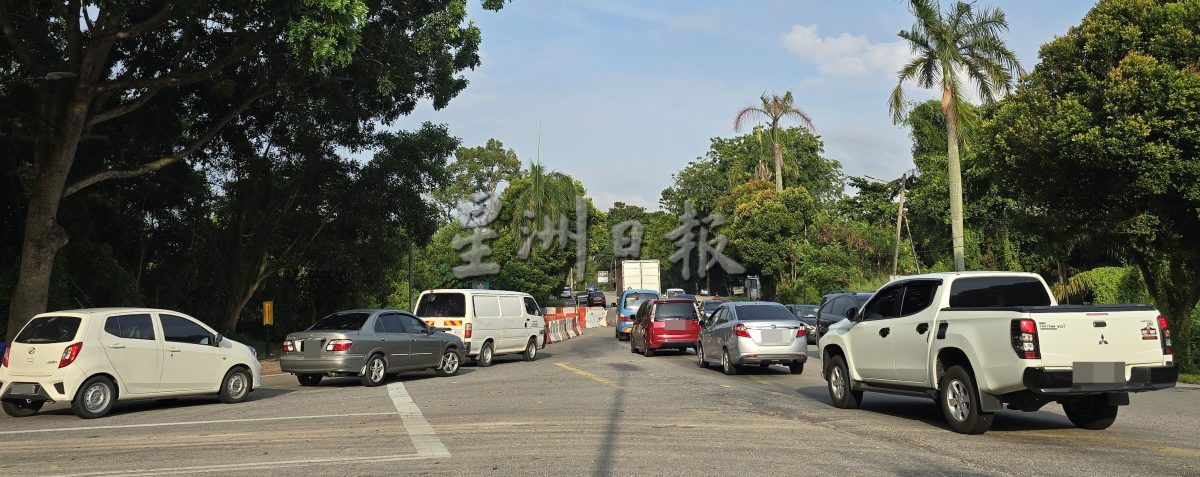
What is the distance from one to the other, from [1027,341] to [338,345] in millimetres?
11816

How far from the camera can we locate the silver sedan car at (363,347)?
16594 millimetres

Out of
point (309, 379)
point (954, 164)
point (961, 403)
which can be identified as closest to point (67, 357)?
point (309, 379)

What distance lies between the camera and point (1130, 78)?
16922 mm

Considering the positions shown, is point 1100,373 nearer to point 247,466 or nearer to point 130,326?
point 247,466

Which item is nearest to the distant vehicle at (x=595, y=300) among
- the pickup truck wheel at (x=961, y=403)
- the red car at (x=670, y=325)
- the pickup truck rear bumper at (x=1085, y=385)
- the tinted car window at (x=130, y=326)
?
the red car at (x=670, y=325)

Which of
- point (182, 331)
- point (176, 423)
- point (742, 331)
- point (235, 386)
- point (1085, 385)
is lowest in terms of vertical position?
point (176, 423)

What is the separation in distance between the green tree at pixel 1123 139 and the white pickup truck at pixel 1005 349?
26.8 feet

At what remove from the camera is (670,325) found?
2414cm

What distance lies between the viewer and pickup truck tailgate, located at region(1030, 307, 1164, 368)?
29.1 ft

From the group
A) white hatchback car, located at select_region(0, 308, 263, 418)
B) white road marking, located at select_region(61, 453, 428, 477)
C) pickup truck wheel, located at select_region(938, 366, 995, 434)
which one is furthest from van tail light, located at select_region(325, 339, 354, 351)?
pickup truck wheel, located at select_region(938, 366, 995, 434)

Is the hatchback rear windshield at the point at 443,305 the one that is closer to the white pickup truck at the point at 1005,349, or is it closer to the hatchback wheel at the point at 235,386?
the hatchback wheel at the point at 235,386

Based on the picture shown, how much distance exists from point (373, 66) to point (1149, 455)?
640 inches

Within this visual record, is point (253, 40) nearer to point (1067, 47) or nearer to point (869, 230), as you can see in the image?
point (1067, 47)

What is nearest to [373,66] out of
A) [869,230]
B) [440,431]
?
[440,431]
